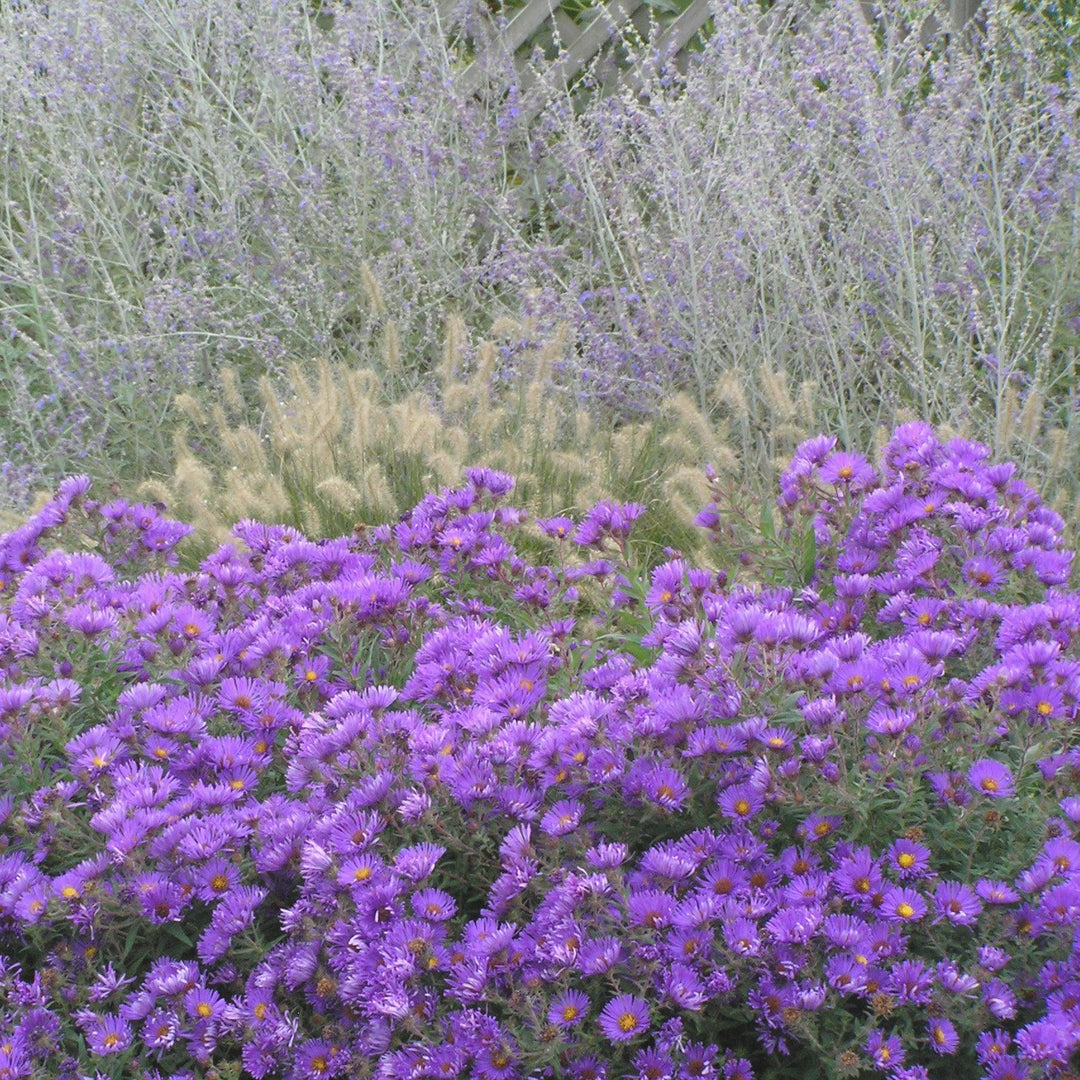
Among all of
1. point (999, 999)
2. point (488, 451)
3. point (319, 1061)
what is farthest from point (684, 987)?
point (488, 451)

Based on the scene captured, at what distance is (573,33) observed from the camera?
18.6 feet

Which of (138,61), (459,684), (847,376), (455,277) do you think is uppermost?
(138,61)

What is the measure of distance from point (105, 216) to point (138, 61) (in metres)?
1.04

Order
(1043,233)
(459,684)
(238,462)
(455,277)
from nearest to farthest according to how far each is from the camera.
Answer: (459,684), (238,462), (1043,233), (455,277)

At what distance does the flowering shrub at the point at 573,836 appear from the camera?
4.25 ft

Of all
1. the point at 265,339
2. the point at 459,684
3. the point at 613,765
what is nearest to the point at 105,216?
the point at 265,339

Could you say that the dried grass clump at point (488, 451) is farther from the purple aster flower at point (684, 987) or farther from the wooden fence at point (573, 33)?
the wooden fence at point (573, 33)

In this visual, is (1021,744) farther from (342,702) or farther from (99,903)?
(99,903)

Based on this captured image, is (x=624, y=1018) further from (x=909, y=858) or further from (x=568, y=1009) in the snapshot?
(x=909, y=858)

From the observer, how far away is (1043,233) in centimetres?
414

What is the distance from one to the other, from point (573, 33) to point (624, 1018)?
516 cm

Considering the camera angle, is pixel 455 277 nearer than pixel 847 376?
No

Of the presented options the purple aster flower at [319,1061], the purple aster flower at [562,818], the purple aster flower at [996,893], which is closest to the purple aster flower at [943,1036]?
the purple aster flower at [996,893]

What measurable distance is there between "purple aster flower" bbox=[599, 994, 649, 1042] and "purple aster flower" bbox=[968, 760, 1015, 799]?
16.8 inches
